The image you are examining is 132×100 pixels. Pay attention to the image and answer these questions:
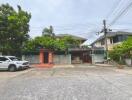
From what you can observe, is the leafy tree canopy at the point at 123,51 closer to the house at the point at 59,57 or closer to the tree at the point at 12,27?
the house at the point at 59,57

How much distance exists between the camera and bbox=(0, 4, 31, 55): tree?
139 feet

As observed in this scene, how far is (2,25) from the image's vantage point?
4259cm

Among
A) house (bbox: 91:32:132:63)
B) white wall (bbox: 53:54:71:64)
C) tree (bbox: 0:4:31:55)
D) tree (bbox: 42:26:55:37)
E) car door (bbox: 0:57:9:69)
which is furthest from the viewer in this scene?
tree (bbox: 42:26:55:37)

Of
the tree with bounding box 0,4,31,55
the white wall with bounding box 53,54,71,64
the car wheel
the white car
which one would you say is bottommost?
the car wheel

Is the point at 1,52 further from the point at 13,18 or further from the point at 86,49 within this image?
the point at 86,49

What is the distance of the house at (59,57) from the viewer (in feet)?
167

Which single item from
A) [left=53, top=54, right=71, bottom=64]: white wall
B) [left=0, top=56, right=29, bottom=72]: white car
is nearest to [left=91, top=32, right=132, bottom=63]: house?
[left=53, top=54, right=71, bottom=64]: white wall

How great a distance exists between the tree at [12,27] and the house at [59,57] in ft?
18.7

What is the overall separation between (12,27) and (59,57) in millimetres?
14312

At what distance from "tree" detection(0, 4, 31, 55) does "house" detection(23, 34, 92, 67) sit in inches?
225

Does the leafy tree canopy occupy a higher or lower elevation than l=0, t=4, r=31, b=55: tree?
lower

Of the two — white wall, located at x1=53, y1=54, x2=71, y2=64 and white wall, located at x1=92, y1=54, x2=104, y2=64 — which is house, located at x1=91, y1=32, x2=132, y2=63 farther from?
white wall, located at x1=53, y1=54, x2=71, y2=64

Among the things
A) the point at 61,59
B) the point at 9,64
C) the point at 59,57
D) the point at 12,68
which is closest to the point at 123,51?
the point at 61,59

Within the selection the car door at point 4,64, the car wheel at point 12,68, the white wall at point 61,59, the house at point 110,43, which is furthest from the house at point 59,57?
the car wheel at point 12,68
